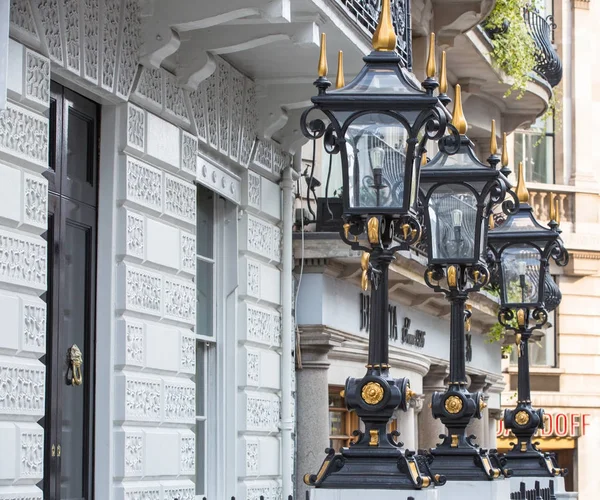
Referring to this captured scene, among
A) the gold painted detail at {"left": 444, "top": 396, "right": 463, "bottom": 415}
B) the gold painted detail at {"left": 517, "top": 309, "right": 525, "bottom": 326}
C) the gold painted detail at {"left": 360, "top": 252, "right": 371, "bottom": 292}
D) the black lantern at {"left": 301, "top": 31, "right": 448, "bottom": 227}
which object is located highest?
the black lantern at {"left": 301, "top": 31, "right": 448, "bottom": 227}

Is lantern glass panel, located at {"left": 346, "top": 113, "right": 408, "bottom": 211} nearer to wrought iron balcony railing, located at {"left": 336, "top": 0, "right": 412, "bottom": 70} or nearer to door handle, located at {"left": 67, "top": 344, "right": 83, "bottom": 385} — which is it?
door handle, located at {"left": 67, "top": 344, "right": 83, "bottom": 385}

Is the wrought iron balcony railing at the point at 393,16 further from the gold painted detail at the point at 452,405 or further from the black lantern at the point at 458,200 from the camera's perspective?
the gold painted detail at the point at 452,405

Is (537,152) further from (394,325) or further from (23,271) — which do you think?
(23,271)

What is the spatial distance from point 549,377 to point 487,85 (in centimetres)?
1215

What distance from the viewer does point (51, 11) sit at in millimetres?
10289

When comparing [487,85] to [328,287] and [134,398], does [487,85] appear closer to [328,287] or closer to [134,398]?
[328,287]

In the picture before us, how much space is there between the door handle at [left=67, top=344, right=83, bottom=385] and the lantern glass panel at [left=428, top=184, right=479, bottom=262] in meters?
2.79

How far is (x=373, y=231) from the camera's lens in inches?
349

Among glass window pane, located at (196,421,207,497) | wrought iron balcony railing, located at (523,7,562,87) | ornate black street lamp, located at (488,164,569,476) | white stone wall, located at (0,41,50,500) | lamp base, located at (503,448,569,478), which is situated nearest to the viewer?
white stone wall, located at (0,41,50,500)

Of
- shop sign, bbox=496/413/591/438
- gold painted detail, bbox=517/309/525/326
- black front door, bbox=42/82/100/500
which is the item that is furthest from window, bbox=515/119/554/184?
black front door, bbox=42/82/100/500

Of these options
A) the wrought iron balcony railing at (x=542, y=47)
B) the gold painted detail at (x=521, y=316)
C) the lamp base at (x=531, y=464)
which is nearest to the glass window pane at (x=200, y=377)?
the gold painted detail at (x=521, y=316)

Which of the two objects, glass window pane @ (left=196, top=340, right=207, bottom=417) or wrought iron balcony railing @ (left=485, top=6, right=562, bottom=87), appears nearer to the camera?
glass window pane @ (left=196, top=340, right=207, bottom=417)

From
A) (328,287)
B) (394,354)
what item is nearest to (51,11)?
(328,287)

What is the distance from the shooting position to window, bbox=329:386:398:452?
57.6 feet
